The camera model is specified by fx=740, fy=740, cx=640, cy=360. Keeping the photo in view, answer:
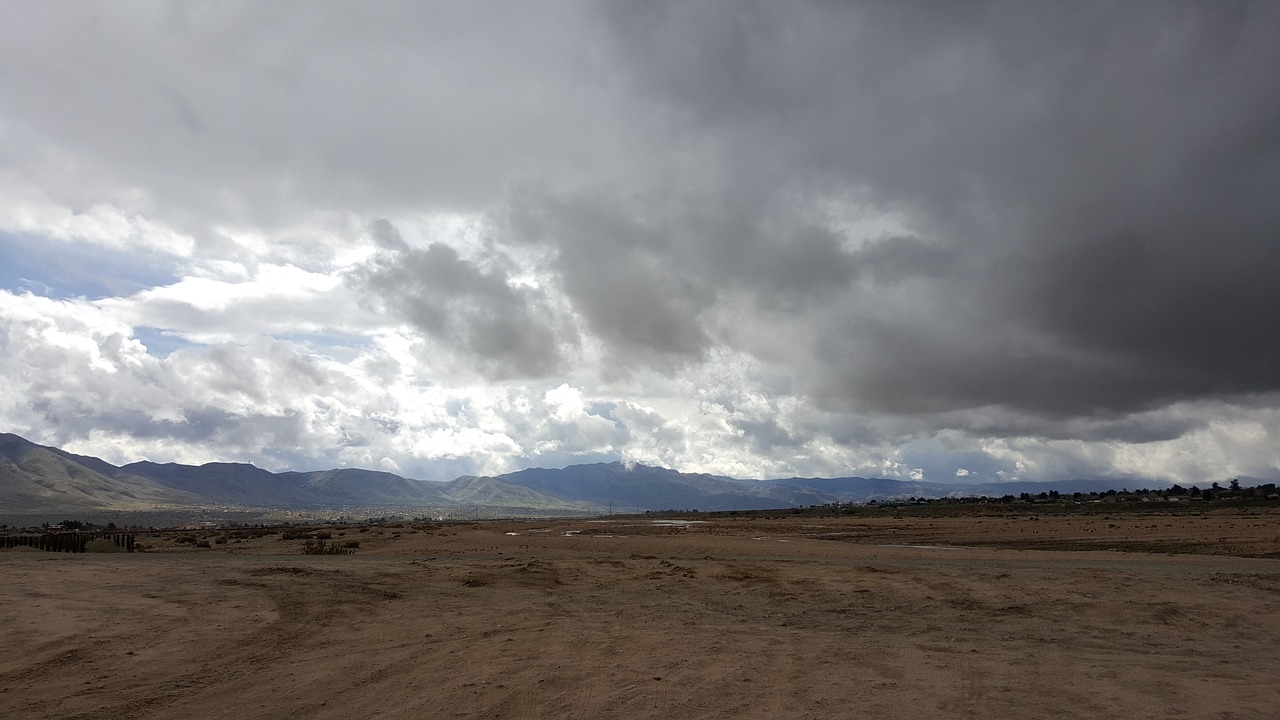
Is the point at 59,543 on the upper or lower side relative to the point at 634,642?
lower

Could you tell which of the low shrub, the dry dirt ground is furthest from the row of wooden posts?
the dry dirt ground

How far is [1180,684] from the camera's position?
10.1 meters

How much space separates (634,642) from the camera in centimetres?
1297

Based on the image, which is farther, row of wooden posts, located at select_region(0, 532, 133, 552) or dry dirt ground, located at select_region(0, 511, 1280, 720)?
row of wooden posts, located at select_region(0, 532, 133, 552)

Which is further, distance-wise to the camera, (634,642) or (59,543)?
(59,543)

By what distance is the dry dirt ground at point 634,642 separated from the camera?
30.7ft

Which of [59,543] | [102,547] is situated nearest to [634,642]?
[102,547]

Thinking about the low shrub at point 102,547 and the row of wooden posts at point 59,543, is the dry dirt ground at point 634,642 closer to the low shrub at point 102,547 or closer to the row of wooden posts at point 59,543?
the low shrub at point 102,547

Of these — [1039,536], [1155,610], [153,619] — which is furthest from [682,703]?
[1039,536]

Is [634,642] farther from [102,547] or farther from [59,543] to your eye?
[59,543]

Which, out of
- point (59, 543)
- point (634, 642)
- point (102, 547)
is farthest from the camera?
point (59, 543)

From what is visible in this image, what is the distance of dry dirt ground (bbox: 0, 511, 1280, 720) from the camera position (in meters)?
9.34

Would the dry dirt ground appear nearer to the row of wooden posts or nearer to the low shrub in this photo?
the low shrub

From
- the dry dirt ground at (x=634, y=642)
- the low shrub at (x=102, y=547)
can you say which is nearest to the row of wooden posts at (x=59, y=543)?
the low shrub at (x=102, y=547)
